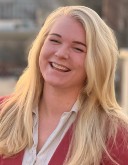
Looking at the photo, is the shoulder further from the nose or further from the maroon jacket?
the nose

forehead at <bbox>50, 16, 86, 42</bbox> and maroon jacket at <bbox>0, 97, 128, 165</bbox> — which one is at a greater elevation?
forehead at <bbox>50, 16, 86, 42</bbox>

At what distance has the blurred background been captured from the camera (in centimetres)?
2277

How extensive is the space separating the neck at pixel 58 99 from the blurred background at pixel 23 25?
14.0 meters

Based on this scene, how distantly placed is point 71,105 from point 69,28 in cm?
34

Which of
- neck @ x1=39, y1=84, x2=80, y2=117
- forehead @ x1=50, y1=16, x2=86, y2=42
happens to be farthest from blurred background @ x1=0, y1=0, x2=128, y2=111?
forehead @ x1=50, y1=16, x2=86, y2=42

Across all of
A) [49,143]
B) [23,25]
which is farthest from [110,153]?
[23,25]

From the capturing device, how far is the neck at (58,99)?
233 centimetres

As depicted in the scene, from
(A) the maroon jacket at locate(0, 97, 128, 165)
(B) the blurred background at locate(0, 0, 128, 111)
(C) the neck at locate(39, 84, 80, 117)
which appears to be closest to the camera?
(A) the maroon jacket at locate(0, 97, 128, 165)

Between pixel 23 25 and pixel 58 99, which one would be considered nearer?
pixel 58 99

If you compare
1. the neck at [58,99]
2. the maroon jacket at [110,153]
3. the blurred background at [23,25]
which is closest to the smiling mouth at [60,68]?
the neck at [58,99]

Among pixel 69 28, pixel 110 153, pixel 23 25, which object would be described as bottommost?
pixel 110 153

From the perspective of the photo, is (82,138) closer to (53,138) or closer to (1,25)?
(53,138)

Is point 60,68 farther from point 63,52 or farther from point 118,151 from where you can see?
point 118,151

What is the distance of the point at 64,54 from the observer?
2.22 meters
